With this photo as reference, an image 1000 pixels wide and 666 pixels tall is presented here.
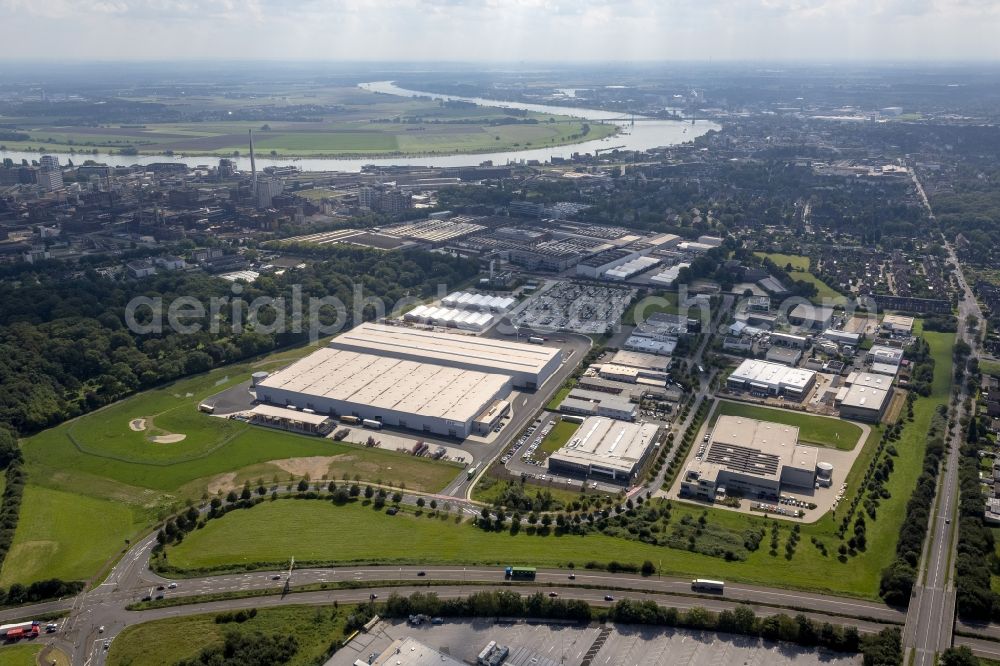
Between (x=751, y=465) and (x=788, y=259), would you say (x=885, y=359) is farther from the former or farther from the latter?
(x=788, y=259)

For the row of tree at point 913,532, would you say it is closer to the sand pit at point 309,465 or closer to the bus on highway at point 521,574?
the bus on highway at point 521,574

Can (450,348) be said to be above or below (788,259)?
below

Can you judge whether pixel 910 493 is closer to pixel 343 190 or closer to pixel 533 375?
pixel 533 375

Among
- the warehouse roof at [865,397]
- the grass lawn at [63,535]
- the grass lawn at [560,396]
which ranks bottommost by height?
the grass lawn at [63,535]

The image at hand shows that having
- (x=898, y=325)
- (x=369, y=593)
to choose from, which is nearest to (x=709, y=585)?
(x=369, y=593)

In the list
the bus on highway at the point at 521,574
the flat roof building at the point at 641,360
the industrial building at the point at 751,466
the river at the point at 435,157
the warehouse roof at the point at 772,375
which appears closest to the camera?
the bus on highway at the point at 521,574

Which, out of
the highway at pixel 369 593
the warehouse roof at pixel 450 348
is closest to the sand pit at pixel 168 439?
the highway at pixel 369 593
